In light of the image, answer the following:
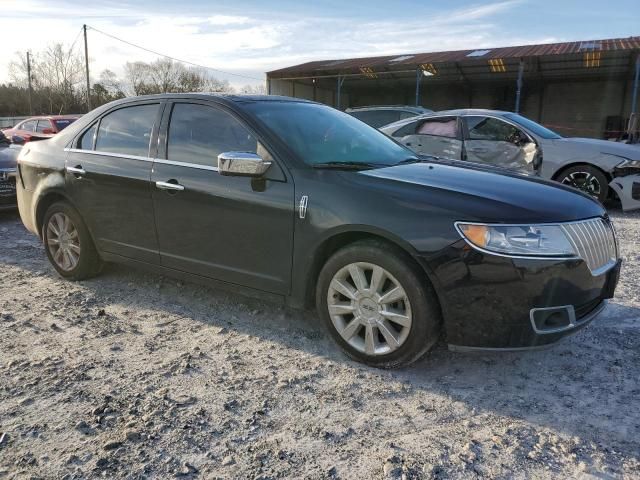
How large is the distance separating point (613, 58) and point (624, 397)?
25.6 m

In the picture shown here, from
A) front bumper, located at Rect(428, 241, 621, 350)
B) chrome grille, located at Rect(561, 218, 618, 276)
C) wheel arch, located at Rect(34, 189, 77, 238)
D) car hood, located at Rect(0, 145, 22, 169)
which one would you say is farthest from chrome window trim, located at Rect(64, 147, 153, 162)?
car hood, located at Rect(0, 145, 22, 169)

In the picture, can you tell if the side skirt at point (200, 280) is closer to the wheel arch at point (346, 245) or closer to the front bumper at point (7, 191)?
the wheel arch at point (346, 245)

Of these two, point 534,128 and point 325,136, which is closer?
point 325,136

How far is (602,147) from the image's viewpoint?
25.4 feet

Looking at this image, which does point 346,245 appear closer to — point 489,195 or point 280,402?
point 489,195

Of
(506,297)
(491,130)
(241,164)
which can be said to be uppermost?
(491,130)

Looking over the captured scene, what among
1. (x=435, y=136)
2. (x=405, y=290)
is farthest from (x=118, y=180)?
(x=435, y=136)

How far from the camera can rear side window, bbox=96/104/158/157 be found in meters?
3.98

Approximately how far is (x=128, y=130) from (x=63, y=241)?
1250 mm

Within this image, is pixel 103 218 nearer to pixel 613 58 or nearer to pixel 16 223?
pixel 16 223

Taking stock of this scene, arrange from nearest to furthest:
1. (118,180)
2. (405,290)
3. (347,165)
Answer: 1. (405,290)
2. (347,165)
3. (118,180)

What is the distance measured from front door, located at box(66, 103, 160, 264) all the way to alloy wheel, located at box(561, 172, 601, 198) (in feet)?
20.5

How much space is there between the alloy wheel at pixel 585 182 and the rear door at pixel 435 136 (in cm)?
168

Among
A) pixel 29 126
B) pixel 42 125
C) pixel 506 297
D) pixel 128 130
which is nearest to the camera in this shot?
pixel 506 297
